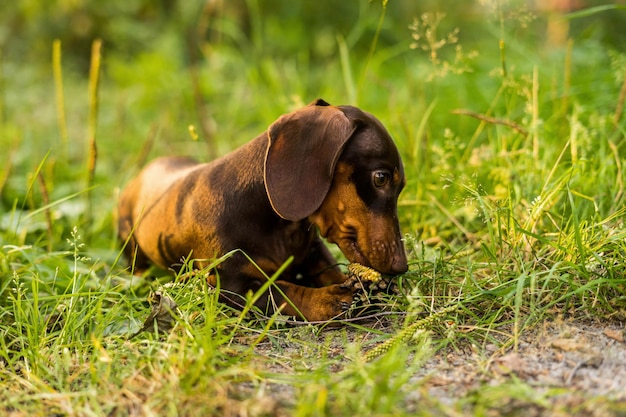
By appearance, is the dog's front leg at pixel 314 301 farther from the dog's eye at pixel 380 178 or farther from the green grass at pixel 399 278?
the dog's eye at pixel 380 178

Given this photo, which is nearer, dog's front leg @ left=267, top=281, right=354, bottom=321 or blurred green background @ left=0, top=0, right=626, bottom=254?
dog's front leg @ left=267, top=281, right=354, bottom=321

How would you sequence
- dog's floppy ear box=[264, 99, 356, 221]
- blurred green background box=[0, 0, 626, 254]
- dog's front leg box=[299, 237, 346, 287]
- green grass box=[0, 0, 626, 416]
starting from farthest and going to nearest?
blurred green background box=[0, 0, 626, 254] < dog's front leg box=[299, 237, 346, 287] < dog's floppy ear box=[264, 99, 356, 221] < green grass box=[0, 0, 626, 416]

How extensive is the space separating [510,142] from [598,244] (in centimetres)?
134

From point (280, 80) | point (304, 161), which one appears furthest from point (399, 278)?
point (280, 80)

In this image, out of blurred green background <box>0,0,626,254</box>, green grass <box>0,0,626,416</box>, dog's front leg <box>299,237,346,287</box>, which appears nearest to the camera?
green grass <box>0,0,626,416</box>

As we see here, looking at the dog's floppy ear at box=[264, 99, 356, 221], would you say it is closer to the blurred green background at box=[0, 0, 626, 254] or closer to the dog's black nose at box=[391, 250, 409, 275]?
the dog's black nose at box=[391, 250, 409, 275]

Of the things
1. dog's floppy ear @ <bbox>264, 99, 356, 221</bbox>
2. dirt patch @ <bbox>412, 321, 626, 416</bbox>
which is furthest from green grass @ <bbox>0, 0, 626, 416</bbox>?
dog's floppy ear @ <bbox>264, 99, 356, 221</bbox>

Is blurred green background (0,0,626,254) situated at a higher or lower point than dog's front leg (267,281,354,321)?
higher

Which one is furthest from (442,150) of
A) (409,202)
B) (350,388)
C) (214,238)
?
(350,388)

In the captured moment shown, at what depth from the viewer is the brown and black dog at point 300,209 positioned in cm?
267

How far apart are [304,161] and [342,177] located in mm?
158

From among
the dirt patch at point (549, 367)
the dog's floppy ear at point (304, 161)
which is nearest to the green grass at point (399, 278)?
the dirt patch at point (549, 367)

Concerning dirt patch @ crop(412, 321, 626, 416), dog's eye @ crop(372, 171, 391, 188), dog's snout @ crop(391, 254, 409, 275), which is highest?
dog's eye @ crop(372, 171, 391, 188)

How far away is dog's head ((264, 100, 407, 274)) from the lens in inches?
105
